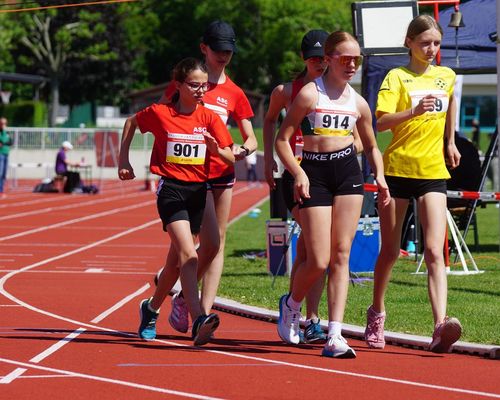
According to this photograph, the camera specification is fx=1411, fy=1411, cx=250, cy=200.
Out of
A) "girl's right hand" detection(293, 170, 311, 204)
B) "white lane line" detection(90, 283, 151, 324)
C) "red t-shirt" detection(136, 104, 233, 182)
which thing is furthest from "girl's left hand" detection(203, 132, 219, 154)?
"white lane line" detection(90, 283, 151, 324)

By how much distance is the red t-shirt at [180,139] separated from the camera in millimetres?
9227

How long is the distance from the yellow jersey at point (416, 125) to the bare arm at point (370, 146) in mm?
135

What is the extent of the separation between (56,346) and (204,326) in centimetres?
104

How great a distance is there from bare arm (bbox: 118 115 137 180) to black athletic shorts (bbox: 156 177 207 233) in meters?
0.23

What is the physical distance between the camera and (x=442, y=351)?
8930mm

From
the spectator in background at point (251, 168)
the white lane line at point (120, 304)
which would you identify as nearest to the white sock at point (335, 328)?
the white lane line at point (120, 304)

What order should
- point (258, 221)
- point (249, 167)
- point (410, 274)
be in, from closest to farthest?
point (410, 274) < point (258, 221) < point (249, 167)

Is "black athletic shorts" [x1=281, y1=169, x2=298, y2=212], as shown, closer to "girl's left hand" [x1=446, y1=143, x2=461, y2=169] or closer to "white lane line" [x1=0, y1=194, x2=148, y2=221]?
"girl's left hand" [x1=446, y1=143, x2=461, y2=169]

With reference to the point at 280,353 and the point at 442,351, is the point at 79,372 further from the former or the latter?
the point at 442,351

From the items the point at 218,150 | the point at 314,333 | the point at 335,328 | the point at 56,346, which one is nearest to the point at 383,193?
the point at 335,328

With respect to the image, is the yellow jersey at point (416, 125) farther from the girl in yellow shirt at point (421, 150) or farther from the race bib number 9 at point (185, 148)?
the race bib number 9 at point (185, 148)

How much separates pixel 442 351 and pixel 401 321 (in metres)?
1.54

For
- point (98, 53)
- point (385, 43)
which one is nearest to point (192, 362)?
point (385, 43)

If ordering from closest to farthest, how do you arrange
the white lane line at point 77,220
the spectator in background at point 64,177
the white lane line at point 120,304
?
the white lane line at point 120,304 → the white lane line at point 77,220 → the spectator in background at point 64,177
